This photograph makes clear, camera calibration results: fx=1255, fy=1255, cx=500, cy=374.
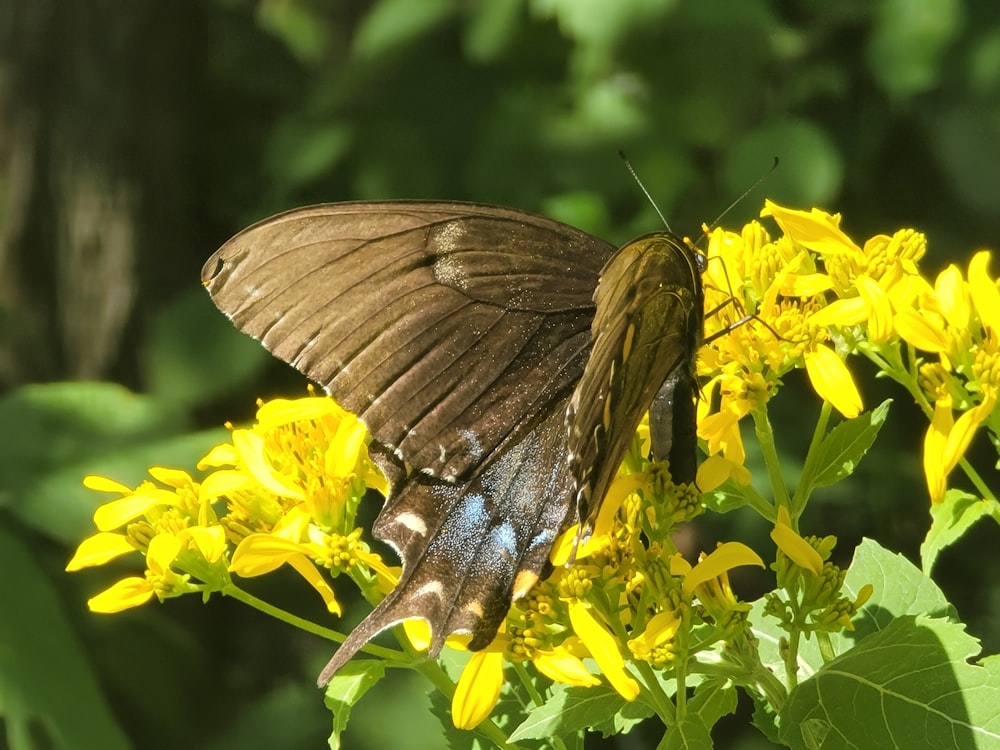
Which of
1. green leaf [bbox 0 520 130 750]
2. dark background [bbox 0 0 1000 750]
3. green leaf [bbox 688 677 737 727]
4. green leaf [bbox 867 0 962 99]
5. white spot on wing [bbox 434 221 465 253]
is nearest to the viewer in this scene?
green leaf [bbox 688 677 737 727]

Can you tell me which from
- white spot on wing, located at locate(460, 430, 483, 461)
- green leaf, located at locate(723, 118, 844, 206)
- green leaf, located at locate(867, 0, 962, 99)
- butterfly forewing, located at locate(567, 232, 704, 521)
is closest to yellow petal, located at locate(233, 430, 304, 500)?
white spot on wing, located at locate(460, 430, 483, 461)

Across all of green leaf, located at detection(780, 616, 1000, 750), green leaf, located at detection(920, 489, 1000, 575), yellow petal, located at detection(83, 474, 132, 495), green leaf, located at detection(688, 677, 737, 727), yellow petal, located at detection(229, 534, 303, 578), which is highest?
yellow petal, located at detection(83, 474, 132, 495)

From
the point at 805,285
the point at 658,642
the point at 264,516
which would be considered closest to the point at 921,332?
the point at 805,285

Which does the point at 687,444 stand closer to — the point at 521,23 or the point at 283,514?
the point at 283,514

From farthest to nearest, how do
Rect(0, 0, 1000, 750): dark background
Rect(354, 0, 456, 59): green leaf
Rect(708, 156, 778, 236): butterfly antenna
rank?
Rect(354, 0, 456, 59): green leaf, Rect(0, 0, 1000, 750): dark background, Rect(708, 156, 778, 236): butterfly antenna

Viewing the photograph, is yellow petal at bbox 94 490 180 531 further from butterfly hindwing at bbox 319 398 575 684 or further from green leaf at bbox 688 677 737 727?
green leaf at bbox 688 677 737 727

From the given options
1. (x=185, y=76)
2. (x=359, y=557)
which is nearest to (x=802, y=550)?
(x=359, y=557)
